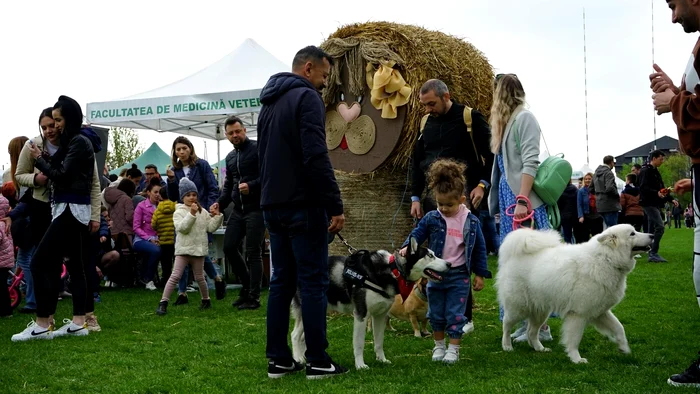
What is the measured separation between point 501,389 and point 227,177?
16.5 feet

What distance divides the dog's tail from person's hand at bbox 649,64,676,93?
59.2 inches

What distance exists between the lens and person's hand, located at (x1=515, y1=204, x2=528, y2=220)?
5410 mm

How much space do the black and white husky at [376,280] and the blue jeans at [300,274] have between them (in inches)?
16.0

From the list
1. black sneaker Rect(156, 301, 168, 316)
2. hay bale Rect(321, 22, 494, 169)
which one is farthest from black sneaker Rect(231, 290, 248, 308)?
hay bale Rect(321, 22, 494, 169)

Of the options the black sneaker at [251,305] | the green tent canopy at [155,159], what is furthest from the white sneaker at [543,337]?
the green tent canopy at [155,159]

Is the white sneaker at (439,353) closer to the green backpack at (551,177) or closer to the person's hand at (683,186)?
the green backpack at (551,177)

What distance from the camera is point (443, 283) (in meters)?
5.13

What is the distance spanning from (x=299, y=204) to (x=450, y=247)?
4.43 feet

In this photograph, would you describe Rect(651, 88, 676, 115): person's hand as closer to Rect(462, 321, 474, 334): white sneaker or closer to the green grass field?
the green grass field

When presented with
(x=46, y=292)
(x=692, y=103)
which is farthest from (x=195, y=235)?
(x=692, y=103)

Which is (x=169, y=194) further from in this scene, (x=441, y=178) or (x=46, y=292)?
(x=441, y=178)

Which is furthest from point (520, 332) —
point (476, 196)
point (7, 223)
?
point (7, 223)

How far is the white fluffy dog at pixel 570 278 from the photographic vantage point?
16.0 ft

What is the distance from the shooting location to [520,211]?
5414 millimetres
